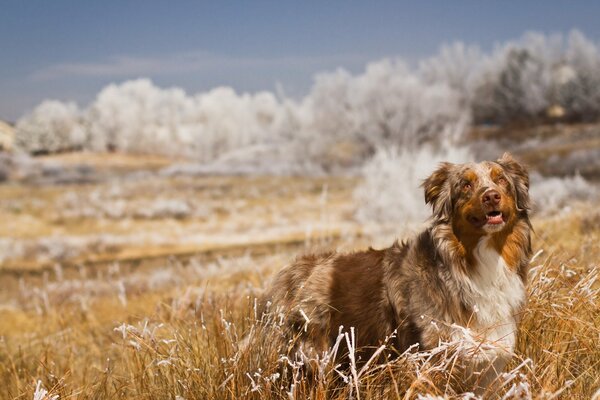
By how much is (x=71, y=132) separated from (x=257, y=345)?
45.8 metres

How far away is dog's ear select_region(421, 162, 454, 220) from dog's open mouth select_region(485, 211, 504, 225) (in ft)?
0.84

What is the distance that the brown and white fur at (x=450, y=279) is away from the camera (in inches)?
121

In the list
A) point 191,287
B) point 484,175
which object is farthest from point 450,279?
point 191,287

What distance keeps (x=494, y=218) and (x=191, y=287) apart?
3.28m

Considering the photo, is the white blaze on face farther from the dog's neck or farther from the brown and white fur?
the dog's neck

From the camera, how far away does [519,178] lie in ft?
11.1

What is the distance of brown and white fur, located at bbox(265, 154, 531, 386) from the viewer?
3080 millimetres

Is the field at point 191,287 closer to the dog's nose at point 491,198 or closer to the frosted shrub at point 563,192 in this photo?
the dog's nose at point 491,198

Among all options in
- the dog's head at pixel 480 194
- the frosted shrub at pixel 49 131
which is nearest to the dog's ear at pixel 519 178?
the dog's head at pixel 480 194

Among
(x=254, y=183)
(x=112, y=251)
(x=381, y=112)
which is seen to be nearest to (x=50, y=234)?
(x=112, y=251)

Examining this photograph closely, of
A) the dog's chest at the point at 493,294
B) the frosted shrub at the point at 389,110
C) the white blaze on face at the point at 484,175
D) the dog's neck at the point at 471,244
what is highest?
the frosted shrub at the point at 389,110

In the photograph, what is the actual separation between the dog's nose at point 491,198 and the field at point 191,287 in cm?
81

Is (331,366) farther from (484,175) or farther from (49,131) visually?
(49,131)

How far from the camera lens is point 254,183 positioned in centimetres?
2917
